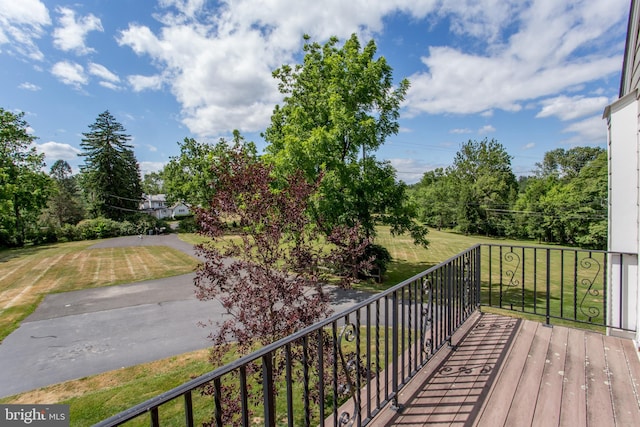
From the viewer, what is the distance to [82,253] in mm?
18016

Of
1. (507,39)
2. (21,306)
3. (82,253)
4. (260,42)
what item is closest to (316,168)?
(260,42)

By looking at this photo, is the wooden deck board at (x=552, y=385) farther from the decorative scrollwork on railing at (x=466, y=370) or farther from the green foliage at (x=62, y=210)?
the green foliage at (x=62, y=210)

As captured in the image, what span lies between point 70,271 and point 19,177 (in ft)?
50.4

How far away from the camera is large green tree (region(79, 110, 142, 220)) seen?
31.4 m

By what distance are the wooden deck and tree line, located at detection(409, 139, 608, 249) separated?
57.4 feet

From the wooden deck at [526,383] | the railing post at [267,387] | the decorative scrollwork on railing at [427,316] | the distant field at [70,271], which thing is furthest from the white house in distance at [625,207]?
the distant field at [70,271]

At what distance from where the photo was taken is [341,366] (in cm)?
330

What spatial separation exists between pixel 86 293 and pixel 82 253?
33.9ft

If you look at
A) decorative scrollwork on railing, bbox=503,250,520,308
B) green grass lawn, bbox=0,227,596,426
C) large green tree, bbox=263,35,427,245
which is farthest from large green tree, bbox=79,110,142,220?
decorative scrollwork on railing, bbox=503,250,520,308

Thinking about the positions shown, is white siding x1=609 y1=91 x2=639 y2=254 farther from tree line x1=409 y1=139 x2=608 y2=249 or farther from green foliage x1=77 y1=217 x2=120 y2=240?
green foliage x1=77 y1=217 x2=120 y2=240

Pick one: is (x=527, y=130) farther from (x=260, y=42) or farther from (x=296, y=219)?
(x=296, y=219)

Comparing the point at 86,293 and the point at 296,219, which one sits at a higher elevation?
the point at 296,219

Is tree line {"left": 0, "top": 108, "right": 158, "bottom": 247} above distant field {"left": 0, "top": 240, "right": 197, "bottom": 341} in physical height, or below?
above

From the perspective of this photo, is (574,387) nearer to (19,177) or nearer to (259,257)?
(259,257)
